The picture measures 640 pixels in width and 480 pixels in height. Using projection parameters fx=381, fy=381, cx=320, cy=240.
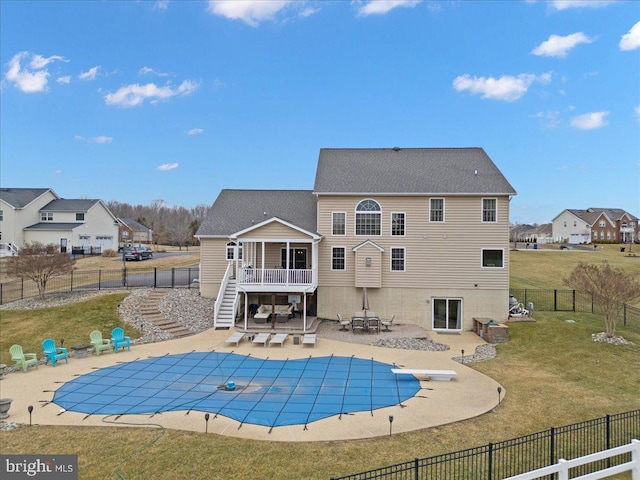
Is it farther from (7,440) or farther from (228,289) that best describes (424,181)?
(7,440)

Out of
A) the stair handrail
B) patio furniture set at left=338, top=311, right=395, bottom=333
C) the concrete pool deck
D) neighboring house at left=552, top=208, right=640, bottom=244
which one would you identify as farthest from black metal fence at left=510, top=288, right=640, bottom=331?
neighboring house at left=552, top=208, right=640, bottom=244

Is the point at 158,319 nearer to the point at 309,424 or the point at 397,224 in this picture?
the point at 309,424

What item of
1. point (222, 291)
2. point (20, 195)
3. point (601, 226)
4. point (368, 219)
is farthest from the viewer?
point (601, 226)

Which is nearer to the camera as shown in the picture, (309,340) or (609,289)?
(609,289)

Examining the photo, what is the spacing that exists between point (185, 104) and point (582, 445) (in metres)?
36.9

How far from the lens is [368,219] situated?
2217 cm

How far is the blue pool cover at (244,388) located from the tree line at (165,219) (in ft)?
173

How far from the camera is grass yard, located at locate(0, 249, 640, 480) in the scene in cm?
780

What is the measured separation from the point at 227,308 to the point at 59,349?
7880 mm

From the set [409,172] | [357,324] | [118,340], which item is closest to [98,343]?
[118,340]

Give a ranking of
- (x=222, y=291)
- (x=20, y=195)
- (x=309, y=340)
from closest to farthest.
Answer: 1. (x=309, y=340)
2. (x=222, y=291)
3. (x=20, y=195)

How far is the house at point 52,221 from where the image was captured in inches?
1768

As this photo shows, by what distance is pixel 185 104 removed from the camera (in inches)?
1396

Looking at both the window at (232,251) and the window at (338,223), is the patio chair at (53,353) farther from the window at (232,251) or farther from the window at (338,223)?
the window at (338,223)
